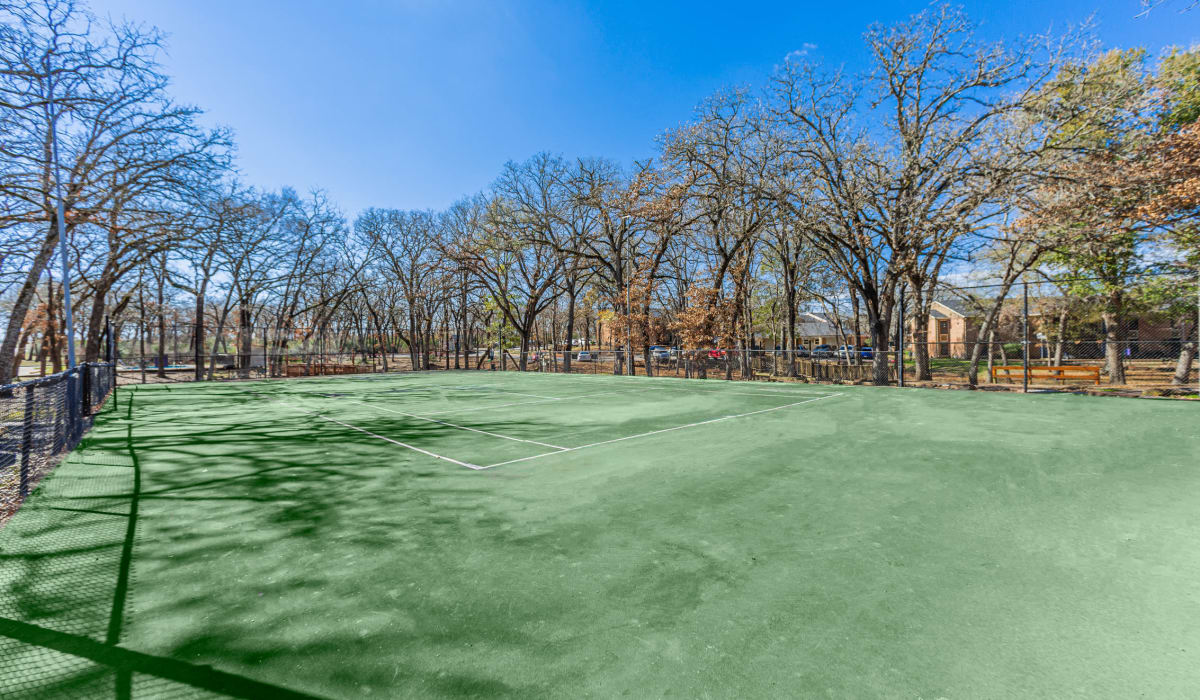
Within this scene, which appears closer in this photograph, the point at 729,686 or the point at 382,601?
the point at 729,686

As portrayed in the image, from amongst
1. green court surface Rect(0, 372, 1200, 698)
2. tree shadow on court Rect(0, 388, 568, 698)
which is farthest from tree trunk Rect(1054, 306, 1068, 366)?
tree shadow on court Rect(0, 388, 568, 698)

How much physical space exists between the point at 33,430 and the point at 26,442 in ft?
3.04

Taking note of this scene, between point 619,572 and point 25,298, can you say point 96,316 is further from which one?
point 619,572

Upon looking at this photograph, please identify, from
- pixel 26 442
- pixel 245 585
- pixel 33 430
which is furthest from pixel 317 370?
pixel 245 585

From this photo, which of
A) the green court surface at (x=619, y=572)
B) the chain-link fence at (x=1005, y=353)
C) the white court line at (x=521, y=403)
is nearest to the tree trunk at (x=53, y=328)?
the chain-link fence at (x=1005, y=353)

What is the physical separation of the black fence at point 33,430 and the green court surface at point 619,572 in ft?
1.25

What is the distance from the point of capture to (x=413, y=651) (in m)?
2.31

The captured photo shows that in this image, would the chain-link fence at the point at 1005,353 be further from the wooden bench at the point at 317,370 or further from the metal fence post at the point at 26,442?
the metal fence post at the point at 26,442

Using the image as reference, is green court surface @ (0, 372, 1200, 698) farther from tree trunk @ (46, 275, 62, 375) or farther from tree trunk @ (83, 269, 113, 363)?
tree trunk @ (46, 275, 62, 375)

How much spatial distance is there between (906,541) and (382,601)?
12.3 ft

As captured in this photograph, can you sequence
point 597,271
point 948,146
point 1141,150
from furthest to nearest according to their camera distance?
point 597,271 → point 948,146 → point 1141,150

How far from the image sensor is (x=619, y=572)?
3.14 meters

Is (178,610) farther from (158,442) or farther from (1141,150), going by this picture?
(1141,150)

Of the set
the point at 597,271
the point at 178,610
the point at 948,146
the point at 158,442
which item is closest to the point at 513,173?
the point at 597,271
